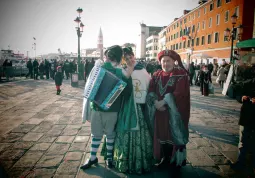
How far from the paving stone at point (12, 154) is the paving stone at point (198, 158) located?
121 inches

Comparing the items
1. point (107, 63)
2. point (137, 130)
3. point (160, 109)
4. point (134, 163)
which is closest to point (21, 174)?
point (134, 163)

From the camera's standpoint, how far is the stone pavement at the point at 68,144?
2.68 meters

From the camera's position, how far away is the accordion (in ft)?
7.87

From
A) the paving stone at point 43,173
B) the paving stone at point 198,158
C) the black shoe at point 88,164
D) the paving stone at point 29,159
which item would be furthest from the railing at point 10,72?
the paving stone at point 198,158

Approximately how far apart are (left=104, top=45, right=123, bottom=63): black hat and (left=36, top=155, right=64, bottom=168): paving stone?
197cm

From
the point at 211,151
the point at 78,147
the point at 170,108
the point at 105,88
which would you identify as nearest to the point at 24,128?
the point at 78,147

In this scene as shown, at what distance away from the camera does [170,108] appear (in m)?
2.54

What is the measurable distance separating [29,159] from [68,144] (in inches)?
30.1

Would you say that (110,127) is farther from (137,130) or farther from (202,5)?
(202,5)

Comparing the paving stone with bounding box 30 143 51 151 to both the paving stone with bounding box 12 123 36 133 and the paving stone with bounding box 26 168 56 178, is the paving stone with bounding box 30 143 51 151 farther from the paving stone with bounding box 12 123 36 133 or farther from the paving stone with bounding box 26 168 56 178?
the paving stone with bounding box 12 123 36 133

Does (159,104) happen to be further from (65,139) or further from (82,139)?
(65,139)

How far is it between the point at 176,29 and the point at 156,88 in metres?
49.3

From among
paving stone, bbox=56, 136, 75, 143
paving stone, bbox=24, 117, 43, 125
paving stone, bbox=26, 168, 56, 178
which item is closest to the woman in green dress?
paving stone, bbox=26, 168, 56, 178

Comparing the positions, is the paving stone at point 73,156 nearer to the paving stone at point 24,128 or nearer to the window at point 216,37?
the paving stone at point 24,128
